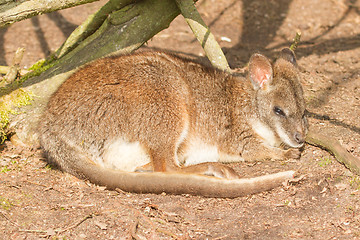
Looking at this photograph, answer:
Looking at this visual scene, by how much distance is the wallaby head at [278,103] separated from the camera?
17.0ft

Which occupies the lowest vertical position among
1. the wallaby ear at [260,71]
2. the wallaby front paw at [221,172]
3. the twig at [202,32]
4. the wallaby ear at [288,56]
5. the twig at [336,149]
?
the twig at [336,149]

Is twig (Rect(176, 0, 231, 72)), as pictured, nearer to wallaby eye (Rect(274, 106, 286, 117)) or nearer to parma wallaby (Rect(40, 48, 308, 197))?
parma wallaby (Rect(40, 48, 308, 197))

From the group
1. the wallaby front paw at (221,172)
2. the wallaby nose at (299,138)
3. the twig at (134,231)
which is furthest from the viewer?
the wallaby nose at (299,138)

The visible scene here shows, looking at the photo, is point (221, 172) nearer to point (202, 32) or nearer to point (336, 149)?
point (336, 149)

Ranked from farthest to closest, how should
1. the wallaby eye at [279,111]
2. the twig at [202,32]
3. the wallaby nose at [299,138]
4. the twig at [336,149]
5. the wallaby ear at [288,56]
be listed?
the wallaby ear at [288,56], the twig at [202,32], the wallaby eye at [279,111], the wallaby nose at [299,138], the twig at [336,149]

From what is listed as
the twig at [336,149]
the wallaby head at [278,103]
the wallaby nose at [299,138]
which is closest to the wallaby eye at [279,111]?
the wallaby head at [278,103]

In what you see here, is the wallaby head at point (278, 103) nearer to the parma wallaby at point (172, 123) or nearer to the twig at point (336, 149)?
the parma wallaby at point (172, 123)

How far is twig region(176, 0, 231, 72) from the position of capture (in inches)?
216

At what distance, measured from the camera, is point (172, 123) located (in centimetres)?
488

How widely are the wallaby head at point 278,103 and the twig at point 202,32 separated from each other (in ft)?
1.70

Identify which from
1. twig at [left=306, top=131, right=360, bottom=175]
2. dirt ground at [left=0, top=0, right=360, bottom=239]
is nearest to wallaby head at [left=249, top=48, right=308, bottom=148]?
twig at [left=306, top=131, right=360, bottom=175]

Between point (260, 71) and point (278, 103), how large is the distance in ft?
1.52

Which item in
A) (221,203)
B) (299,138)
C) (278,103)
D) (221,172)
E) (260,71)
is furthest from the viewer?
(260,71)

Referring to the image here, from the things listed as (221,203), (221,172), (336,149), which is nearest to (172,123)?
(221,172)
